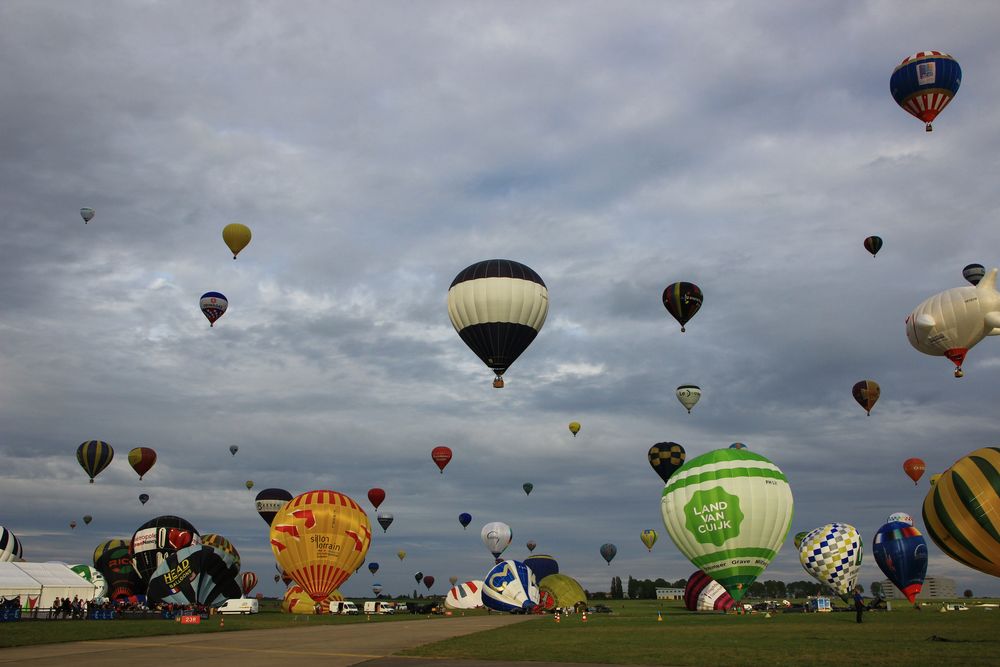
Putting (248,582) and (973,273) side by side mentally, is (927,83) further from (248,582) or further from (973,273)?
(248,582)

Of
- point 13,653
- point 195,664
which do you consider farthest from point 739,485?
point 13,653

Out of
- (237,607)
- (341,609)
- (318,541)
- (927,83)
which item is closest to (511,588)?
(341,609)

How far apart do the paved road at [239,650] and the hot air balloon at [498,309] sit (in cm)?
1693

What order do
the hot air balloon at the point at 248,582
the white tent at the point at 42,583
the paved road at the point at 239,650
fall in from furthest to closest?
the hot air balloon at the point at 248,582
the white tent at the point at 42,583
the paved road at the point at 239,650

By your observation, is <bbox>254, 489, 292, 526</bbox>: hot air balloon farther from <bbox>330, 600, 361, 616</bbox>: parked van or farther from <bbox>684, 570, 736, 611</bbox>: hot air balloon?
<bbox>684, 570, 736, 611</bbox>: hot air balloon

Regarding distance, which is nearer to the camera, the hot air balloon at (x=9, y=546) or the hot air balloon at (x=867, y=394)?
the hot air balloon at (x=867, y=394)

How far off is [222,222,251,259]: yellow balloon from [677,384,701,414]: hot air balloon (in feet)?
115

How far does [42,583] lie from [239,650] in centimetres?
3758

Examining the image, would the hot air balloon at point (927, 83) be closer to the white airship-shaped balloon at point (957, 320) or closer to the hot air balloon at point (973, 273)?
the white airship-shaped balloon at point (957, 320)

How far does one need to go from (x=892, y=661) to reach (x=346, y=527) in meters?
37.4

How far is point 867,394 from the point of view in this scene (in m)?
59.4

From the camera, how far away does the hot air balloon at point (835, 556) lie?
58.1m

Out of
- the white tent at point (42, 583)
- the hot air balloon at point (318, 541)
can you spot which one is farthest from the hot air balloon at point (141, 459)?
the hot air balloon at point (318, 541)

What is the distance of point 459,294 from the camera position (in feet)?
145
